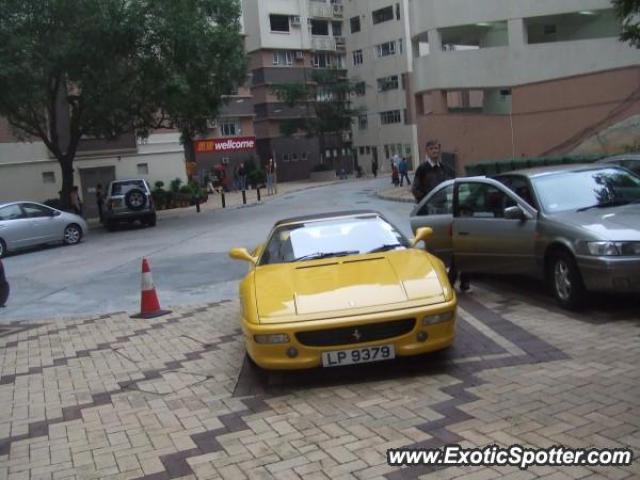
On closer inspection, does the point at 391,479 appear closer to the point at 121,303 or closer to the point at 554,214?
the point at 554,214

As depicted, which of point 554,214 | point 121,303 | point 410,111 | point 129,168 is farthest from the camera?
point 410,111

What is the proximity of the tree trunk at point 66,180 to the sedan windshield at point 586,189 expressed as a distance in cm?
2197

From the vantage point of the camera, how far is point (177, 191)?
37188 mm

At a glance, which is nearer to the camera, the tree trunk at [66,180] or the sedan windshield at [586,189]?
the sedan windshield at [586,189]

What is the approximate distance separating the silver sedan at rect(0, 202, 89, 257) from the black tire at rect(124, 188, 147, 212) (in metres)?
3.39

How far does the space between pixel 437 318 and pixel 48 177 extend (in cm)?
3136

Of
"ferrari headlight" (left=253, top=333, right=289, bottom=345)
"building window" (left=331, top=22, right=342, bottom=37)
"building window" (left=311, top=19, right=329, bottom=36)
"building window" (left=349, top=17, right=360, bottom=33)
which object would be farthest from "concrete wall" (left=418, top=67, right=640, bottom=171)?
"building window" (left=331, top=22, right=342, bottom=37)

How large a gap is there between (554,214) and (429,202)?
7.54ft

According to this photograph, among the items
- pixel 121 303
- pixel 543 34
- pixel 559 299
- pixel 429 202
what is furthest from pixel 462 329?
pixel 543 34

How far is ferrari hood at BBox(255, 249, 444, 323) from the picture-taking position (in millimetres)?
5512

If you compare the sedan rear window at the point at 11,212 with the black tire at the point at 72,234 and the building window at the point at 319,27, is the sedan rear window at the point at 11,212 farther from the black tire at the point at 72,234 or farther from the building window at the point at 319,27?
the building window at the point at 319,27

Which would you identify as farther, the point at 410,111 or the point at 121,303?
the point at 410,111

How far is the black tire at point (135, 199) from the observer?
2519cm

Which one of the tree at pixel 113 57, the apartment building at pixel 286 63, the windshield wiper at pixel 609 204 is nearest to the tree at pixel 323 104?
the apartment building at pixel 286 63
